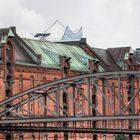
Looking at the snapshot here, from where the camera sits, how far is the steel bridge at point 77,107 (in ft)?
→ 215

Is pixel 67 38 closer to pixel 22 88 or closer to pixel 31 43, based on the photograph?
pixel 31 43

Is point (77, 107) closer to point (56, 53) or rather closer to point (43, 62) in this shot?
point (56, 53)

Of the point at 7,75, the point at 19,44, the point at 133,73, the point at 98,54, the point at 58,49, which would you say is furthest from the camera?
the point at 98,54

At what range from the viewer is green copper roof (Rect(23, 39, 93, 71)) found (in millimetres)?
97938

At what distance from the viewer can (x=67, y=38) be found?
116 m

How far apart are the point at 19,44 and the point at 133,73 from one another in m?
34.3

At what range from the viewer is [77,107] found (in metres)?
100

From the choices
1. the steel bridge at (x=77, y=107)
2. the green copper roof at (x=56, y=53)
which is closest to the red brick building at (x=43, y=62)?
the green copper roof at (x=56, y=53)

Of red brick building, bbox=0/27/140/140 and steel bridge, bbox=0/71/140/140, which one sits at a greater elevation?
red brick building, bbox=0/27/140/140

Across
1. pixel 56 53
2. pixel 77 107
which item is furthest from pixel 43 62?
pixel 77 107

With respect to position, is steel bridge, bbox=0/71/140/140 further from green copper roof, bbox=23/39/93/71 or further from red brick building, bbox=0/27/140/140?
green copper roof, bbox=23/39/93/71

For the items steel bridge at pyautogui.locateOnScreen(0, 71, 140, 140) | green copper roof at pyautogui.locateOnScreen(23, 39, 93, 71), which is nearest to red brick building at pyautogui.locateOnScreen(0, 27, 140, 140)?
green copper roof at pyautogui.locateOnScreen(23, 39, 93, 71)

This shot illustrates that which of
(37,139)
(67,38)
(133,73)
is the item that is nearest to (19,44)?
(37,139)

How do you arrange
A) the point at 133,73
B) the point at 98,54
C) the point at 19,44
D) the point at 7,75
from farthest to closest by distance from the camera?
the point at 98,54, the point at 19,44, the point at 7,75, the point at 133,73
